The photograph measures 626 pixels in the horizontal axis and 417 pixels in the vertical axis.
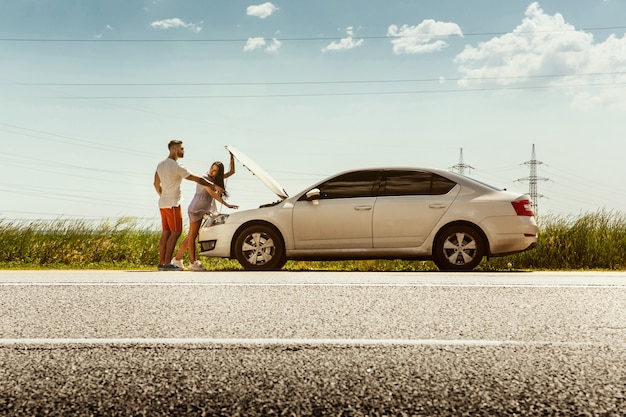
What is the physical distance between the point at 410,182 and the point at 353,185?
35.8 inches

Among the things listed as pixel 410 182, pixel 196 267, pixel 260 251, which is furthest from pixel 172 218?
pixel 410 182

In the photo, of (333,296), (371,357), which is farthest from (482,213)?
(371,357)

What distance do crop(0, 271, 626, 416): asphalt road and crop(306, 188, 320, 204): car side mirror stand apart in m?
4.17

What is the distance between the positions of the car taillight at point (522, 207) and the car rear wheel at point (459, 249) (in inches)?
27.4

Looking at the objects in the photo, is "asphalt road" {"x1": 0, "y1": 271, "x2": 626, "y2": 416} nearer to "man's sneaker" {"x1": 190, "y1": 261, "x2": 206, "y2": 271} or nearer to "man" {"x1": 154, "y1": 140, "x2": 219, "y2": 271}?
"man" {"x1": 154, "y1": 140, "x2": 219, "y2": 271}

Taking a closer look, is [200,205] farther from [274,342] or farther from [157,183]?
[274,342]

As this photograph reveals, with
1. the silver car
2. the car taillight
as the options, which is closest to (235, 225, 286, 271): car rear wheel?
the silver car

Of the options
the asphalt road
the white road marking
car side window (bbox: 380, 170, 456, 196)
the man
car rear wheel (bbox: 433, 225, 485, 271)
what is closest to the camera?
the asphalt road

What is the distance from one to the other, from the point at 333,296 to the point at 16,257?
41.8 ft

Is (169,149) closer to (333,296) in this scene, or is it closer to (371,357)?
(333,296)

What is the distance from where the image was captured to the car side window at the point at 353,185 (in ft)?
41.4

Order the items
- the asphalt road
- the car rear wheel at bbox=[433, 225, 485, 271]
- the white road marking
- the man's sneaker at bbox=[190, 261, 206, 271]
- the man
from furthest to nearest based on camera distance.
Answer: the man's sneaker at bbox=[190, 261, 206, 271], the man, the car rear wheel at bbox=[433, 225, 485, 271], the white road marking, the asphalt road

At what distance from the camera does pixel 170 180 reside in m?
12.7

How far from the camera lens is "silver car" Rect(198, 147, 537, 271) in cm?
1222
